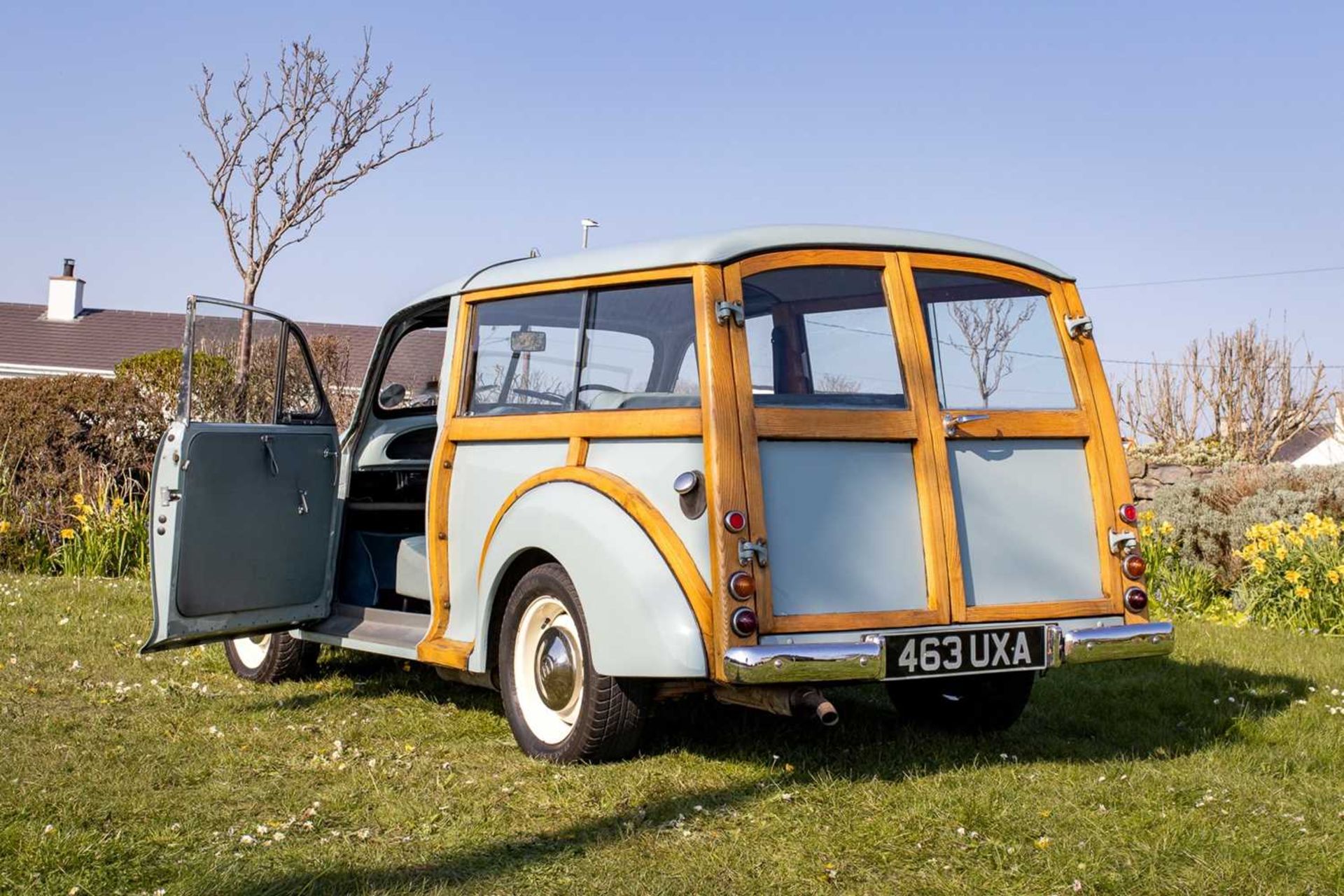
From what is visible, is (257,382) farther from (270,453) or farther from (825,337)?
(825,337)

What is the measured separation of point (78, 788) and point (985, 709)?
3594mm

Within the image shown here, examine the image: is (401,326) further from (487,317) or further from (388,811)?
(388,811)

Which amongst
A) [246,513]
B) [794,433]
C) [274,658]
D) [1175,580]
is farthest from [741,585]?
[1175,580]

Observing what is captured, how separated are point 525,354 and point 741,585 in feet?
Answer: 5.65

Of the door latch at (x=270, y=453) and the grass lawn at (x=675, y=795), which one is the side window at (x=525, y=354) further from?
the grass lawn at (x=675, y=795)

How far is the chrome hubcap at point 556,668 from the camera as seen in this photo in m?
5.08

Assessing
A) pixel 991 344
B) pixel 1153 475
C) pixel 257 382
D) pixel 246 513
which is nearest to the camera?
pixel 991 344

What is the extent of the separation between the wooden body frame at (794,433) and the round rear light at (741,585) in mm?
25

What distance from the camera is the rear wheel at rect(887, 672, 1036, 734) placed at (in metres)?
5.63

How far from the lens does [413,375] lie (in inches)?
285

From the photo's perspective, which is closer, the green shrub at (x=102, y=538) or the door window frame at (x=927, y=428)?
the door window frame at (x=927, y=428)

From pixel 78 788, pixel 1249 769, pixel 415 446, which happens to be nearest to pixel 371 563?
pixel 415 446

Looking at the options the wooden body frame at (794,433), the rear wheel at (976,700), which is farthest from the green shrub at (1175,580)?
the wooden body frame at (794,433)

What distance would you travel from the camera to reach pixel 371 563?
704 centimetres
